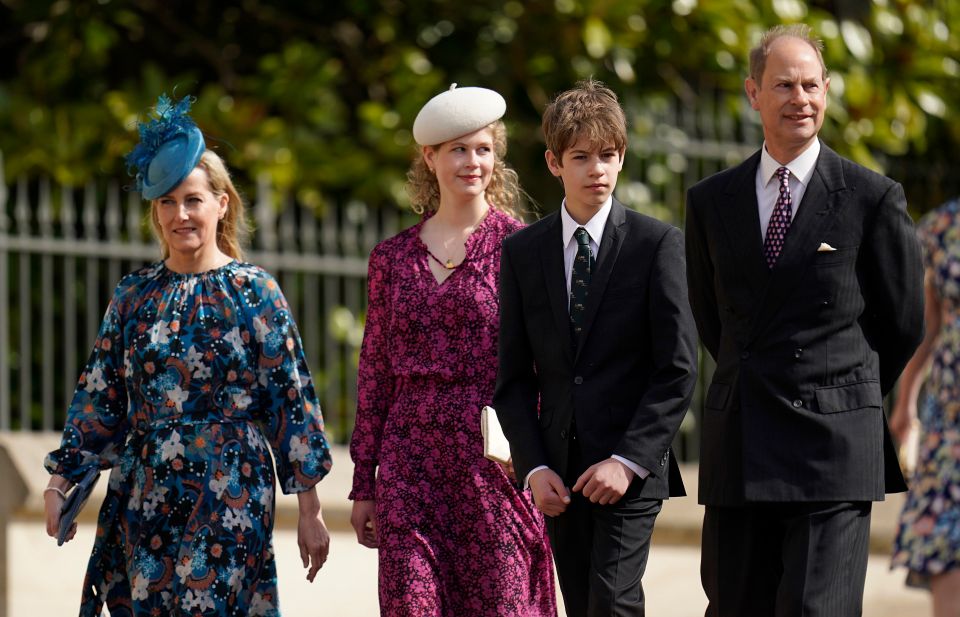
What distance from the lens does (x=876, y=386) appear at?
4.95 metres

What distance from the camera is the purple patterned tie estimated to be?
4.96 meters

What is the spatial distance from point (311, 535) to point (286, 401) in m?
0.39

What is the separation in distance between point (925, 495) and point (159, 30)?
237 inches

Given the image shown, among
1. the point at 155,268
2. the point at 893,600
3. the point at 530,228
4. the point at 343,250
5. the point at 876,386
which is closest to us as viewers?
the point at 876,386

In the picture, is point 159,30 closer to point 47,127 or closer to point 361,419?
point 47,127

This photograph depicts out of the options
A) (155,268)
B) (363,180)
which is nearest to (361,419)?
(155,268)

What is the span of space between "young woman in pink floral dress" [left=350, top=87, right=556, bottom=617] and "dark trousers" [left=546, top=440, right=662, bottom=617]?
379mm

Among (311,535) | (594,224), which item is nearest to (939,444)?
(594,224)

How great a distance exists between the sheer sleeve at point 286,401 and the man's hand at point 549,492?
82cm

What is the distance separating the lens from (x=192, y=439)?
5.45 meters

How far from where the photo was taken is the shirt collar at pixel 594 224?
518 centimetres

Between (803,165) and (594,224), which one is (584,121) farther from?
(803,165)

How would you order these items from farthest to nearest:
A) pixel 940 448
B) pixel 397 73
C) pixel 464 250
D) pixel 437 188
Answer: pixel 397 73 → pixel 940 448 → pixel 437 188 → pixel 464 250

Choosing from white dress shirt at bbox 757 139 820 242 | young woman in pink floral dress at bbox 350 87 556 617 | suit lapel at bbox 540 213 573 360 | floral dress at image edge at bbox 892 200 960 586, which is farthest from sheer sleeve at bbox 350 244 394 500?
floral dress at image edge at bbox 892 200 960 586
